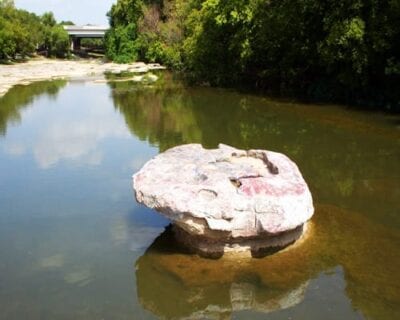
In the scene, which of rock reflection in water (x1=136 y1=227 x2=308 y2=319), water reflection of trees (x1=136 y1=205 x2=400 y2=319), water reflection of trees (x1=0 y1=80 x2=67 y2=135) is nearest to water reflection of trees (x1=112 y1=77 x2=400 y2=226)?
water reflection of trees (x1=136 y1=205 x2=400 y2=319)

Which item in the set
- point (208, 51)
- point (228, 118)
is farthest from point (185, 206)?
point (208, 51)

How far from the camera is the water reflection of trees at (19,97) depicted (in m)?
23.1

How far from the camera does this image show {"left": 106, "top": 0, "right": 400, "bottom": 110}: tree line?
74.4 feet

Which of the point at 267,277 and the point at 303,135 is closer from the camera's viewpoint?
the point at 267,277

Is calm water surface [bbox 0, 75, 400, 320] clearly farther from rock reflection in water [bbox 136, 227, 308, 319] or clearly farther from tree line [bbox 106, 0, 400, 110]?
tree line [bbox 106, 0, 400, 110]

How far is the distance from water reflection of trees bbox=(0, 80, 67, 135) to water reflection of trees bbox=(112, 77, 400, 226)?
16.4 feet

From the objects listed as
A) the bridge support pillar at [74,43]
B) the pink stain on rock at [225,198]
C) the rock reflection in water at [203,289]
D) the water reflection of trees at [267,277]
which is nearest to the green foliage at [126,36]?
the bridge support pillar at [74,43]

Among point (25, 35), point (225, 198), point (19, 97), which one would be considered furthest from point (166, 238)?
point (25, 35)

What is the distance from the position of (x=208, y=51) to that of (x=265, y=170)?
→ 2641 cm

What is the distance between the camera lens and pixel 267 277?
309 inches

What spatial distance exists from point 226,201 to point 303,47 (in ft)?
69.2

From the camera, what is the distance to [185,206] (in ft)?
26.3

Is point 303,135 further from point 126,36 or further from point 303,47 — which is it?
→ point 126,36

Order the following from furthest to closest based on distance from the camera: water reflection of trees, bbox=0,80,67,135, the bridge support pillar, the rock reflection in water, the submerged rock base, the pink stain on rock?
the bridge support pillar < water reflection of trees, bbox=0,80,67,135 < the submerged rock base < the pink stain on rock < the rock reflection in water
